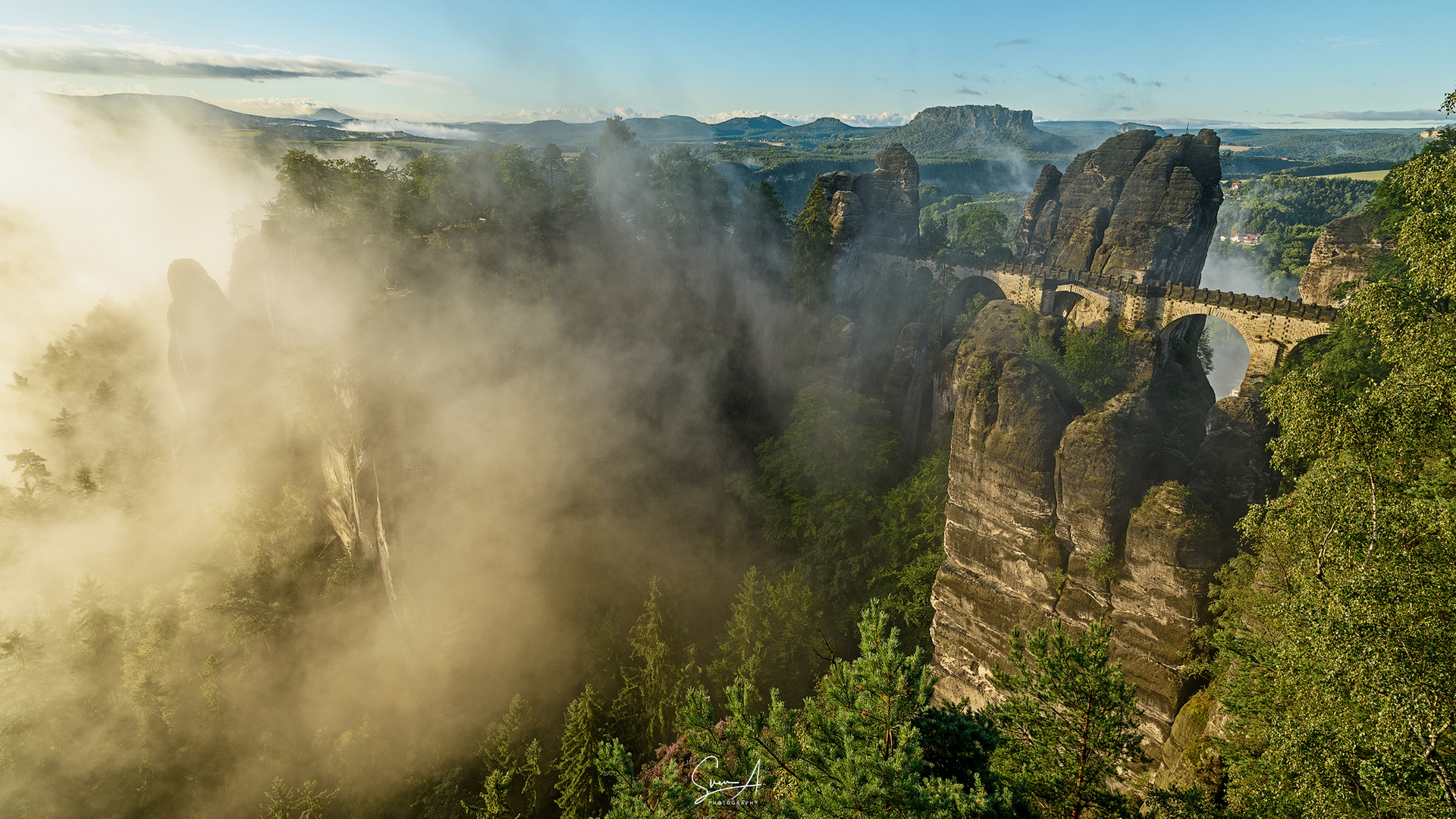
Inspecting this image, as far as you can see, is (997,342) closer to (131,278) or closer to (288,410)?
(288,410)

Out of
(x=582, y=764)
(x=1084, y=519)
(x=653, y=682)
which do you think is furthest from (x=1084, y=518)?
(x=582, y=764)

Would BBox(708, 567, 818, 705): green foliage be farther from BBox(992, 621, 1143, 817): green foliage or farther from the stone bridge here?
the stone bridge

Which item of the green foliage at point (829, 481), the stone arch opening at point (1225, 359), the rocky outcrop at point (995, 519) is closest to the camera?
the rocky outcrop at point (995, 519)

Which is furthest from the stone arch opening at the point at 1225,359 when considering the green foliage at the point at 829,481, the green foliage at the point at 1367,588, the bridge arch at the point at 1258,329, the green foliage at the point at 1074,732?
the green foliage at the point at 1074,732

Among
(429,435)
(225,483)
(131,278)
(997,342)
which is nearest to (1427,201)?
(997,342)

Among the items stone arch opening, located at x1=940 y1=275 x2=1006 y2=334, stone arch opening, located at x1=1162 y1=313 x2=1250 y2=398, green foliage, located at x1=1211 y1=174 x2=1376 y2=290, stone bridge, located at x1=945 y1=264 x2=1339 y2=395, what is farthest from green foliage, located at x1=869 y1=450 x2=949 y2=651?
green foliage, located at x1=1211 y1=174 x2=1376 y2=290

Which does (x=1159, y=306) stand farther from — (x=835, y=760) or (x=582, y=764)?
(x=582, y=764)

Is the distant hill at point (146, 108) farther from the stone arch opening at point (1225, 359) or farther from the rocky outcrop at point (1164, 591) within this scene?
the stone arch opening at point (1225, 359)
